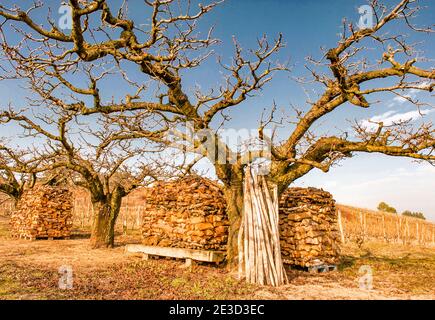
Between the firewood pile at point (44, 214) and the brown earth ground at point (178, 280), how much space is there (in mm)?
5647

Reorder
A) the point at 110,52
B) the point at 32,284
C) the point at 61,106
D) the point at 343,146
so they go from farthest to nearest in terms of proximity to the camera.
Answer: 1. the point at 61,106
2. the point at 343,146
3. the point at 110,52
4. the point at 32,284

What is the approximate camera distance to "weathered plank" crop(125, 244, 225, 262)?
7985mm

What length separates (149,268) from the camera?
8266 mm

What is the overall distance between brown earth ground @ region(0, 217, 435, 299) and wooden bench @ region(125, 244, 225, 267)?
24cm

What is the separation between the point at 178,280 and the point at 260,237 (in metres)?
1.89

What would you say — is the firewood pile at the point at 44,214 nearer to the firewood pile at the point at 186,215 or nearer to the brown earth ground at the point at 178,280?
the brown earth ground at the point at 178,280

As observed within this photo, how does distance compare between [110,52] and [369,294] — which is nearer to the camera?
[369,294]

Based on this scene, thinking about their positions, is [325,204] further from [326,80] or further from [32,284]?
[32,284]

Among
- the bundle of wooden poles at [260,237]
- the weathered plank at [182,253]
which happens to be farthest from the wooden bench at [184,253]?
the bundle of wooden poles at [260,237]

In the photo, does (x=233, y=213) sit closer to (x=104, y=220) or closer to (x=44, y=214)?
(x=104, y=220)

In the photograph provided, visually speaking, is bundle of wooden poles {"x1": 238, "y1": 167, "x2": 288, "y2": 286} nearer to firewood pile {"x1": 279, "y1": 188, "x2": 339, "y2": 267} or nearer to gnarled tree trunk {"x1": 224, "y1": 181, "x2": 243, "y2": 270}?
gnarled tree trunk {"x1": 224, "y1": 181, "x2": 243, "y2": 270}

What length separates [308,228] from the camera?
8328mm
